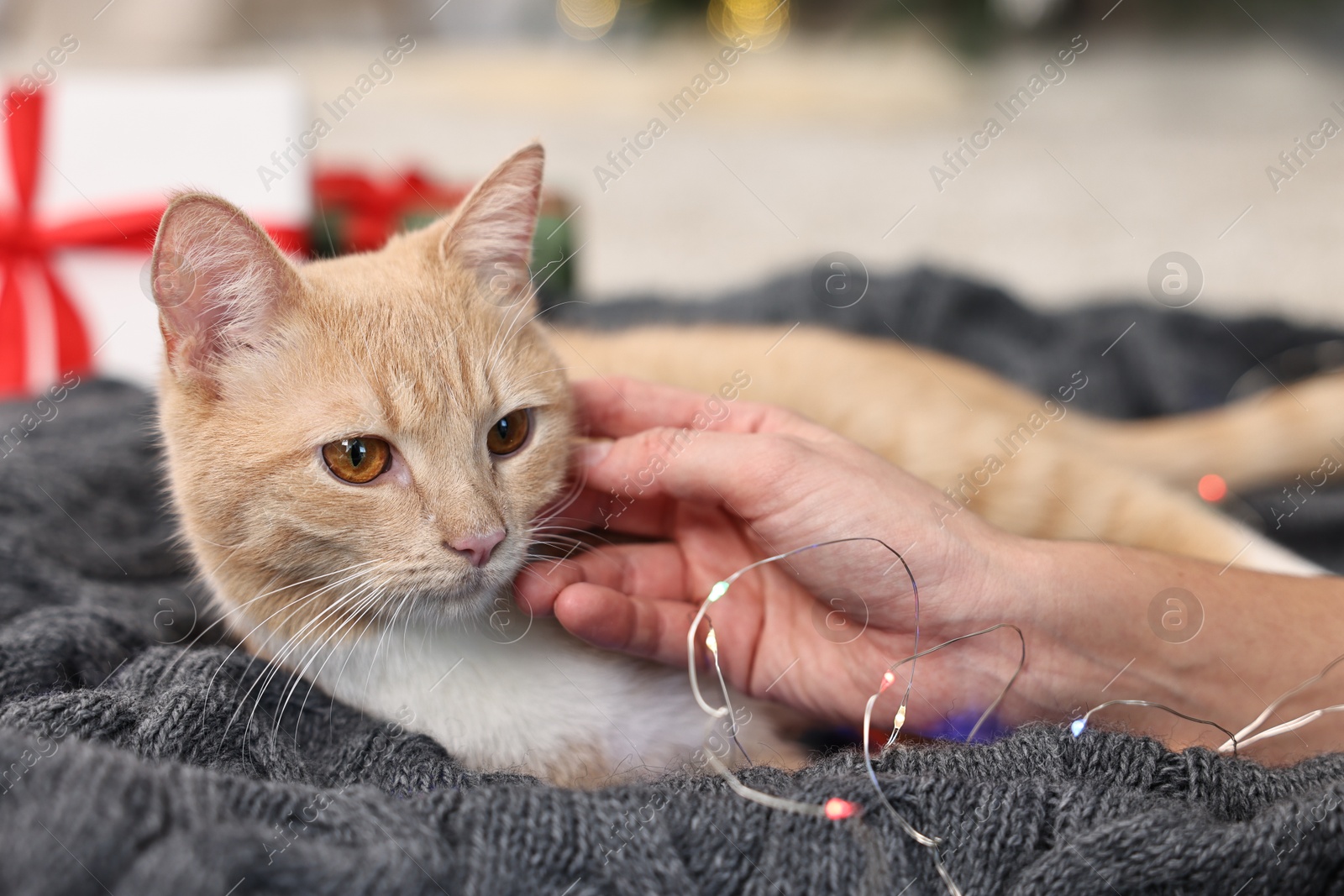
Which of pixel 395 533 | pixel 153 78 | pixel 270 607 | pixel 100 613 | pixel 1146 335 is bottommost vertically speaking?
pixel 100 613

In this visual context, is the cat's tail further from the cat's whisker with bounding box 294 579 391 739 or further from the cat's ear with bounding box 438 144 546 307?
the cat's whisker with bounding box 294 579 391 739

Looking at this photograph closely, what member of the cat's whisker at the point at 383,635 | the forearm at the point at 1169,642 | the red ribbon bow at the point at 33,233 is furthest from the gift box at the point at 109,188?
the forearm at the point at 1169,642

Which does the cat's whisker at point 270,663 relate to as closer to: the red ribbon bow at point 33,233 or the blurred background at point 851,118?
the red ribbon bow at point 33,233

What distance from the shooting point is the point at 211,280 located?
100 centimetres

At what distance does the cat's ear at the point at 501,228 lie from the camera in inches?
44.7

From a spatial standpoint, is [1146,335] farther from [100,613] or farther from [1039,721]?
[100,613]

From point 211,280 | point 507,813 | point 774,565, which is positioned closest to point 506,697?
point 507,813

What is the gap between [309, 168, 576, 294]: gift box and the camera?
Answer: 202 cm

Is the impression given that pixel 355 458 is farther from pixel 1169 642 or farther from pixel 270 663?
pixel 1169 642

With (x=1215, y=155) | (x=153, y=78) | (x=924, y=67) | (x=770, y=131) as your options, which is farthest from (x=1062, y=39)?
(x=153, y=78)

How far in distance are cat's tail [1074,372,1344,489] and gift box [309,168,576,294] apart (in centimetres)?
117

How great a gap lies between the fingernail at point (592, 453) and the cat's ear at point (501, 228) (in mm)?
209

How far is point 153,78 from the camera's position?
198 cm

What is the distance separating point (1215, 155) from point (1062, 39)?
1.24 m
